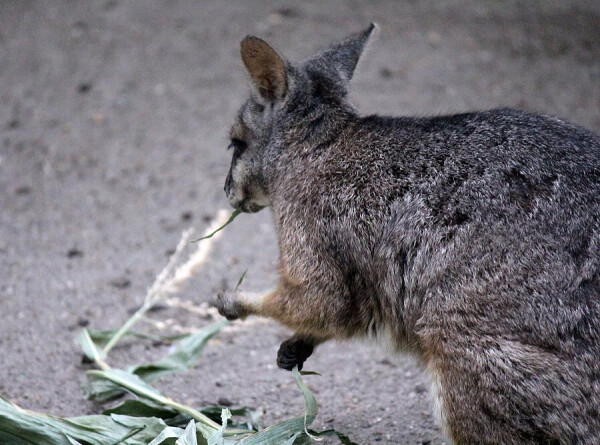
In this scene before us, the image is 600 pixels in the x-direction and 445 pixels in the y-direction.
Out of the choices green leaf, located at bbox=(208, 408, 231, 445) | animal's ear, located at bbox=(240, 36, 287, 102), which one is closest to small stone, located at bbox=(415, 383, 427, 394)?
green leaf, located at bbox=(208, 408, 231, 445)

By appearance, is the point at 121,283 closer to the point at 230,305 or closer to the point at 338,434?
the point at 230,305

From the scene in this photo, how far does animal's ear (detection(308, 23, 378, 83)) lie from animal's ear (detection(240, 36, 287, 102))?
0.35m

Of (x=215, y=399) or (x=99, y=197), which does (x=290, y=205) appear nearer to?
(x=215, y=399)

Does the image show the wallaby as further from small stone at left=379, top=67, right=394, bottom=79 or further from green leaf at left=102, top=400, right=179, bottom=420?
small stone at left=379, top=67, right=394, bottom=79

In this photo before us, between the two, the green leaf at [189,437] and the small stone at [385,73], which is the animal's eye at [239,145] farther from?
the small stone at [385,73]

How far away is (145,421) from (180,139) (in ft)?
14.5

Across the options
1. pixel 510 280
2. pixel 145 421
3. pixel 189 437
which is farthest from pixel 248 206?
pixel 510 280

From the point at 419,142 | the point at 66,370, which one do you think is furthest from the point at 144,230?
the point at 419,142

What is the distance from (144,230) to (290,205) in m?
3.03

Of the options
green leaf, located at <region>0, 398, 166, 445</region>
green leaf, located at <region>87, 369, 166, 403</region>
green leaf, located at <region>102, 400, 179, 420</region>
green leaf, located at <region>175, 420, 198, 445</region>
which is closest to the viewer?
green leaf, located at <region>175, 420, 198, 445</region>

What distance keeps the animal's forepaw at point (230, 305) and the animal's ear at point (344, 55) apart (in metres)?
1.31

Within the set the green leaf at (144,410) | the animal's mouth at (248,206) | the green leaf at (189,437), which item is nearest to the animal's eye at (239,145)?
the animal's mouth at (248,206)

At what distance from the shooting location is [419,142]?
4.04 meters

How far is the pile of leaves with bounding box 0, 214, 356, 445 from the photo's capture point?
3949mm
